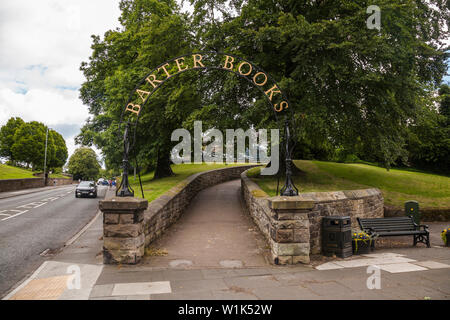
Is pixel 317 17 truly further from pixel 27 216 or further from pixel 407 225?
pixel 27 216

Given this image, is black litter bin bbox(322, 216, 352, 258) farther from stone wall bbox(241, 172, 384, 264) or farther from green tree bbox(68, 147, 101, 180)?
green tree bbox(68, 147, 101, 180)

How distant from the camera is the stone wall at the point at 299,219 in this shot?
7.13m

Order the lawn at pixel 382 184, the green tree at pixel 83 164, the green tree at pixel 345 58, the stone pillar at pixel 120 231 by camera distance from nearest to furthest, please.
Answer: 1. the stone pillar at pixel 120 231
2. the green tree at pixel 345 58
3. the lawn at pixel 382 184
4. the green tree at pixel 83 164

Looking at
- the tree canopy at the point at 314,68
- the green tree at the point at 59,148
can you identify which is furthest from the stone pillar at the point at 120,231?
the green tree at the point at 59,148

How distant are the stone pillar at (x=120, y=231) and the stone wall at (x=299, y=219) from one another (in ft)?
10.5

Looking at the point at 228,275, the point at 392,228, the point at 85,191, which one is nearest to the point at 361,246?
the point at 392,228

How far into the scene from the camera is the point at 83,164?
300ft

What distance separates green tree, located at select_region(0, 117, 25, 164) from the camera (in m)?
61.7

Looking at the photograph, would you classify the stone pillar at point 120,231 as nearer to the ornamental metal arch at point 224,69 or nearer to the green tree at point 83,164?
the ornamental metal arch at point 224,69

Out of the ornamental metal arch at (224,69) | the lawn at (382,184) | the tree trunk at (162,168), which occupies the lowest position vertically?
the lawn at (382,184)

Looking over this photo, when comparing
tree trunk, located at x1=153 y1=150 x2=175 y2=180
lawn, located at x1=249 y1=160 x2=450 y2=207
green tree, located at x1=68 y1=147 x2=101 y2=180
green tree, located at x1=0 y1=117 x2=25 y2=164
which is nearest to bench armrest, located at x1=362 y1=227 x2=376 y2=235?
lawn, located at x1=249 y1=160 x2=450 y2=207

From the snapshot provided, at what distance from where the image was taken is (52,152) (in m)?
68.9

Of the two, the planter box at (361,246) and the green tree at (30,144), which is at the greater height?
the green tree at (30,144)

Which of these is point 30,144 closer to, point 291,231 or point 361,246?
point 291,231
